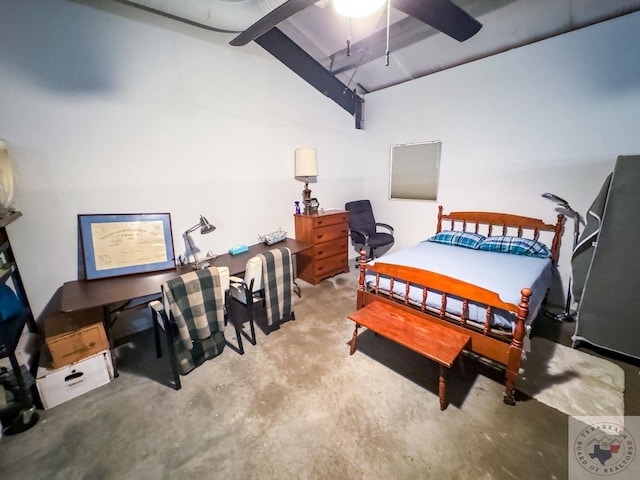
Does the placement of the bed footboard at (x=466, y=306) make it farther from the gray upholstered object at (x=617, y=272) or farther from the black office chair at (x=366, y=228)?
the black office chair at (x=366, y=228)

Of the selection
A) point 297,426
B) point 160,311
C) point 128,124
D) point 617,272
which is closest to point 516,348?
point 617,272

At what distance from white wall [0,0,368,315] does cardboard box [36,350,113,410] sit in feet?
2.43

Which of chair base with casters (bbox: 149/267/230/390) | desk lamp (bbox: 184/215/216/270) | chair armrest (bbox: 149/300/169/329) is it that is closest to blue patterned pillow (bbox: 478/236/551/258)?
chair base with casters (bbox: 149/267/230/390)

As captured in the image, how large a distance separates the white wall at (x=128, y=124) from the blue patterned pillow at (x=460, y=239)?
2220 millimetres

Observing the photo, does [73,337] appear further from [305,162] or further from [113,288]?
[305,162]

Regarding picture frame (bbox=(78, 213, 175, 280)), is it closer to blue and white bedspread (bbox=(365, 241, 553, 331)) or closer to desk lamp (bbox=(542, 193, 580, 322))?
blue and white bedspread (bbox=(365, 241, 553, 331))

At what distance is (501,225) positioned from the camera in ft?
10.5

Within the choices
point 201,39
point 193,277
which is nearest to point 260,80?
point 201,39

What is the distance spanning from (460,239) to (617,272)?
131 cm

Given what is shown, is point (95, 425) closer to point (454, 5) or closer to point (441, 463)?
point (441, 463)

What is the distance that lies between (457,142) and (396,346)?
105 inches

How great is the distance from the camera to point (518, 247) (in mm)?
2795

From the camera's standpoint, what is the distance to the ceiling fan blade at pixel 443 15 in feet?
6.70

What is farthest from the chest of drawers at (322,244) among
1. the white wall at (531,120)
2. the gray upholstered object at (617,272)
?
the gray upholstered object at (617,272)
